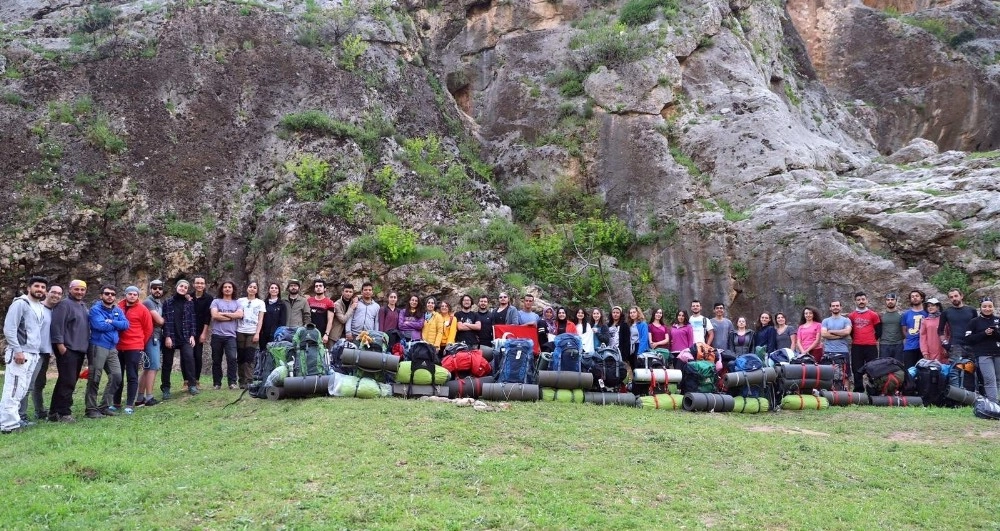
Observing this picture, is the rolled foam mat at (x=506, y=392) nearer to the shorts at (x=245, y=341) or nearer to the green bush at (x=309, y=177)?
the shorts at (x=245, y=341)

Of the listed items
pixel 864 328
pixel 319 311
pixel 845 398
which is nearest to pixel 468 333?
pixel 319 311

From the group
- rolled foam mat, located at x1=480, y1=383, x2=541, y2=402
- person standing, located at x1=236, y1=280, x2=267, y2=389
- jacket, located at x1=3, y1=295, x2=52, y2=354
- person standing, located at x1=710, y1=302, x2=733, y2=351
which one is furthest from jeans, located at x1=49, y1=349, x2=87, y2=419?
person standing, located at x1=710, y1=302, x2=733, y2=351

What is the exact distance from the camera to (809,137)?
75.3 ft

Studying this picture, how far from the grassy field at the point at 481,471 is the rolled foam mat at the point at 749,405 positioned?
1117 mm

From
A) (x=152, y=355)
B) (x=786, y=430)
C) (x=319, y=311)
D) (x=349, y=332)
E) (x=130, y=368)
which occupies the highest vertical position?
(x=319, y=311)

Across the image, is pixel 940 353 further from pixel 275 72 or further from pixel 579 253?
pixel 275 72

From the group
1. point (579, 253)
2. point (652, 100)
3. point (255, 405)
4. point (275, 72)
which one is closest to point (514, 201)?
point (579, 253)

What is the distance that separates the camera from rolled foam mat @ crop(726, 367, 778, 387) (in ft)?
37.0

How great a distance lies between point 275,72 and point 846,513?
68.3 feet

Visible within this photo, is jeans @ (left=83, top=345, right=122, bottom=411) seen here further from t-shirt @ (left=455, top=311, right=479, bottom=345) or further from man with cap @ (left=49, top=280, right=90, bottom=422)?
t-shirt @ (left=455, top=311, right=479, bottom=345)

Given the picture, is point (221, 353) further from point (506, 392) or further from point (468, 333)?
point (506, 392)

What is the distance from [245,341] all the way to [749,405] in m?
8.65

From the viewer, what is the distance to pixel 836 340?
1316 cm

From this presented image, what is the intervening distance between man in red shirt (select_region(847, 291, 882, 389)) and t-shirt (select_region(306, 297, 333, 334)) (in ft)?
32.4
